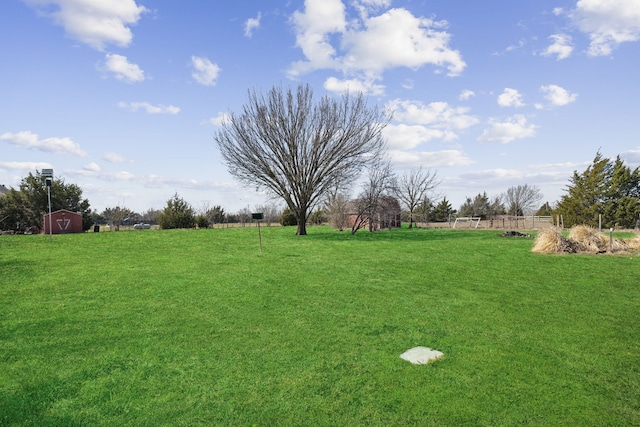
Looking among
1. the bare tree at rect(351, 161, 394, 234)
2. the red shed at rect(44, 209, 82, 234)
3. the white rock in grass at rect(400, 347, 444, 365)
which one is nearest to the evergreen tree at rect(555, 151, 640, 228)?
the bare tree at rect(351, 161, 394, 234)

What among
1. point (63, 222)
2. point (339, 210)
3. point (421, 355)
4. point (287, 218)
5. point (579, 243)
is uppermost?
point (339, 210)

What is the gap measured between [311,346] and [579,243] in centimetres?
1377

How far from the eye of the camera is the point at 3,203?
84.2 ft

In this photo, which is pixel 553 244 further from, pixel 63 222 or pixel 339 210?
pixel 63 222

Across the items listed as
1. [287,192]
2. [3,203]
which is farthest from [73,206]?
[287,192]

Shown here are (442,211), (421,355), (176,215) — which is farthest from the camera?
(442,211)

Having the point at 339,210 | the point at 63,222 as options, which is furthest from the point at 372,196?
the point at 63,222

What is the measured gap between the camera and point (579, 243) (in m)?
14.1

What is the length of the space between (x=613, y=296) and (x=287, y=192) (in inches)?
698

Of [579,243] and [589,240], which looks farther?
[589,240]

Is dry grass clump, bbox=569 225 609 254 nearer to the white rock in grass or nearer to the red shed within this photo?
the white rock in grass

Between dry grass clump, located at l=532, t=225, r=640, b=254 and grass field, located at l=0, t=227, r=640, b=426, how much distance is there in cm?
405

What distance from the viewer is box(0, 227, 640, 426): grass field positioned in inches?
138

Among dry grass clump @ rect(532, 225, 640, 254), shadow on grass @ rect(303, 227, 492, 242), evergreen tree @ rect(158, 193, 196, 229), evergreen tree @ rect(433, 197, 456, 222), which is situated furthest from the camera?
evergreen tree @ rect(433, 197, 456, 222)
